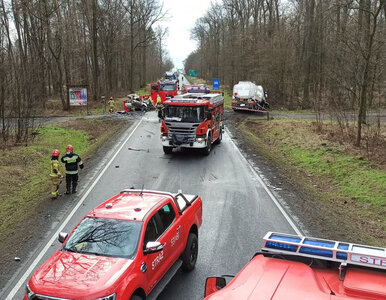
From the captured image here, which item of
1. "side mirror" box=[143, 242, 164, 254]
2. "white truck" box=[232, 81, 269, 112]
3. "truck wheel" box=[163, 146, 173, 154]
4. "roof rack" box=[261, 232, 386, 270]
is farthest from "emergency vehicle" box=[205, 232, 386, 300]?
"white truck" box=[232, 81, 269, 112]

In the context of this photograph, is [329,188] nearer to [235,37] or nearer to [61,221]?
[61,221]

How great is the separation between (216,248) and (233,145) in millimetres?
12791

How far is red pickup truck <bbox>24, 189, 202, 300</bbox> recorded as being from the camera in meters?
5.37

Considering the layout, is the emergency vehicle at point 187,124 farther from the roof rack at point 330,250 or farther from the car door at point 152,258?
the roof rack at point 330,250

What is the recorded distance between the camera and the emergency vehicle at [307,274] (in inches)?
163

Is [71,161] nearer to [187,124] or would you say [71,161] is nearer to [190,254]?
[190,254]

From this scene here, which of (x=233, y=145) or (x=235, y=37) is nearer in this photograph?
(x=233, y=145)

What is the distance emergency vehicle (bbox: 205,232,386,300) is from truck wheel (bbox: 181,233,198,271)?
9.06ft

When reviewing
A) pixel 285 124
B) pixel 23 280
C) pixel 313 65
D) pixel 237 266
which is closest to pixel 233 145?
pixel 285 124

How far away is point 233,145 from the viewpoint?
70.5ft

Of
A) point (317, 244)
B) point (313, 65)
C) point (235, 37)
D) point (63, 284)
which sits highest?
point (235, 37)

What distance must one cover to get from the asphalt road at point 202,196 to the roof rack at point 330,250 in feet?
8.28

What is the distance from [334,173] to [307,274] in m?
12.0

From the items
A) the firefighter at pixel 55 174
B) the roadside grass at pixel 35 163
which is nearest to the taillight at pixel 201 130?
the roadside grass at pixel 35 163
